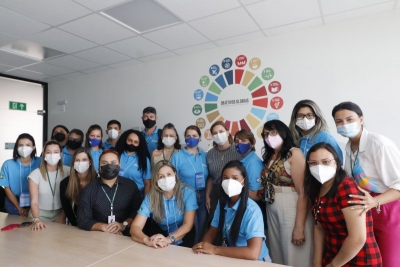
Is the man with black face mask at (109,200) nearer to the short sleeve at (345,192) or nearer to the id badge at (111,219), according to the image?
the id badge at (111,219)

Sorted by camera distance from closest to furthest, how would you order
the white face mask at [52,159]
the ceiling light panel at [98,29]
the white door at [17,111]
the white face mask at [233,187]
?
1. the white face mask at [233,187]
2. the white face mask at [52,159]
3. the ceiling light panel at [98,29]
4. the white door at [17,111]

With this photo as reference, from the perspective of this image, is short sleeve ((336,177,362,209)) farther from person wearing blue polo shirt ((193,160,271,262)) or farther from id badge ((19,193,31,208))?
id badge ((19,193,31,208))

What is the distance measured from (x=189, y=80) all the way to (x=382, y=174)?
2999 millimetres

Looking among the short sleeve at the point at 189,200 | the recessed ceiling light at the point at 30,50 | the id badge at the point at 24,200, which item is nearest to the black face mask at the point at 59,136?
the id badge at the point at 24,200

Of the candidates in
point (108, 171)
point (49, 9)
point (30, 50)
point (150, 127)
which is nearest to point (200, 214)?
point (108, 171)

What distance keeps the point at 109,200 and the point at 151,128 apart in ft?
4.76

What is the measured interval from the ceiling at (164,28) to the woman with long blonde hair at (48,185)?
1.42m

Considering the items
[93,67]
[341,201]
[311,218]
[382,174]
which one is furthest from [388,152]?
[93,67]

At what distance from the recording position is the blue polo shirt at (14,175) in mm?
2787

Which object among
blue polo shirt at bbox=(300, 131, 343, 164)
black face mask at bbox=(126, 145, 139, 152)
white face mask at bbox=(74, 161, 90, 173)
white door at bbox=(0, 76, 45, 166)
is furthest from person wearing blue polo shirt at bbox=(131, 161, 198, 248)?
white door at bbox=(0, 76, 45, 166)

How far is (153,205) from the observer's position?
2.04m

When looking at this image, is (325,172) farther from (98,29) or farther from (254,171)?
(98,29)

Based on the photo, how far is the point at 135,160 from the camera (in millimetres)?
2865

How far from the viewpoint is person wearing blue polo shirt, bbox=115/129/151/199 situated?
281 centimetres
